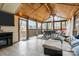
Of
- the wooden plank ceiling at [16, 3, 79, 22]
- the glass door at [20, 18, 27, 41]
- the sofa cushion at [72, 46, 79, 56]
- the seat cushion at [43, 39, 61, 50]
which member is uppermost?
the wooden plank ceiling at [16, 3, 79, 22]

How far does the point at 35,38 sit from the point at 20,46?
0.41m

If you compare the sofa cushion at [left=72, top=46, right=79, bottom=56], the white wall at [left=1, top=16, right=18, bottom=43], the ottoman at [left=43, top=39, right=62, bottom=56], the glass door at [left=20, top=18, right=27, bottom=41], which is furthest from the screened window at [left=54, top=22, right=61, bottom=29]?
the white wall at [left=1, top=16, right=18, bottom=43]

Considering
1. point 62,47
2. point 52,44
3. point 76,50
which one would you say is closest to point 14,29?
point 52,44

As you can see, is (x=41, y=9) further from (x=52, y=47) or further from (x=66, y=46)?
(x=66, y=46)

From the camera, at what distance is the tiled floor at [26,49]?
3.00 meters

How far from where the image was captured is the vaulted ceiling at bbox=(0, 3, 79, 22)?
9.80ft

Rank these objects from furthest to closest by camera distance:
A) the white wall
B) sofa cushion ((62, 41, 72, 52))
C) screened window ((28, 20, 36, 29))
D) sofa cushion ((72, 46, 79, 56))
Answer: screened window ((28, 20, 36, 29))
the white wall
sofa cushion ((62, 41, 72, 52))
sofa cushion ((72, 46, 79, 56))

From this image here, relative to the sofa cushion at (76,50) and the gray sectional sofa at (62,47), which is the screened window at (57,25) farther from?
the sofa cushion at (76,50)

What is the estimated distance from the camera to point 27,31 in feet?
10.7

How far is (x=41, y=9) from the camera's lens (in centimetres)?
307

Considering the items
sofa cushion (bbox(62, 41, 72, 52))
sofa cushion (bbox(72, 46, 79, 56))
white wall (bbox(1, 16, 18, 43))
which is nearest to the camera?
sofa cushion (bbox(72, 46, 79, 56))

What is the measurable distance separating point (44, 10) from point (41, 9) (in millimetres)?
74

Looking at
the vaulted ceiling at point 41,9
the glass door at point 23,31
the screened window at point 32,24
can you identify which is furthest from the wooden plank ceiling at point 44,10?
the glass door at point 23,31

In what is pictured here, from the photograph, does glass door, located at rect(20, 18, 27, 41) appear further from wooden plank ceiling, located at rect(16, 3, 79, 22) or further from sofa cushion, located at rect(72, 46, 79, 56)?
sofa cushion, located at rect(72, 46, 79, 56)
